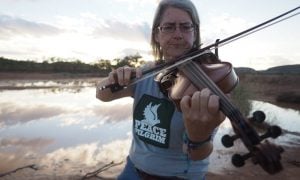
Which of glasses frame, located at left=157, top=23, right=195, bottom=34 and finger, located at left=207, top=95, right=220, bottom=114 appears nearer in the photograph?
finger, located at left=207, top=95, right=220, bottom=114

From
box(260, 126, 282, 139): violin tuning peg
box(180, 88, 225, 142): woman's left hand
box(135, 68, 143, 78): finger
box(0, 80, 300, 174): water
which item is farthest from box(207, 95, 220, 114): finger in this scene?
box(0, 80, 300, 174): water

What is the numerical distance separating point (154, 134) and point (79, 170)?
471 cm

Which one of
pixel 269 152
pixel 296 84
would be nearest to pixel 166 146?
pixel 269 152

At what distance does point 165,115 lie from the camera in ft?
7.12

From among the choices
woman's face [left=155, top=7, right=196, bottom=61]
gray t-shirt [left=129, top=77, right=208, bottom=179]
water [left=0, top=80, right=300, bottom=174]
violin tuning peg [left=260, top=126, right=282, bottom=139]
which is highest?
woman's face [left=155, top=7, right=196, bottom=61]

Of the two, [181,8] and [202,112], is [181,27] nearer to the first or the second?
[181,8]

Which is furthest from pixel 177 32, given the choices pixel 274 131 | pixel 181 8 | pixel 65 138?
pixel 65 138

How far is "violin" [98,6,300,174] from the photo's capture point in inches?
57.4

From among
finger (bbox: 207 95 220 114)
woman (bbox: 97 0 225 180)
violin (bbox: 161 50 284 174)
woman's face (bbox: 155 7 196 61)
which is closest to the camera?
violin (bbox: 161 50 284 174)

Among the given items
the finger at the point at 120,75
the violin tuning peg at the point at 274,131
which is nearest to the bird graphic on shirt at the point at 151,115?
the finger at the point at 120,75

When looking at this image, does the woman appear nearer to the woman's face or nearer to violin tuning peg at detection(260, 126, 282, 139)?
the woman's face

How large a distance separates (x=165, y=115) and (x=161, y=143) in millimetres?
170

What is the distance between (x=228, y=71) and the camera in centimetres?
196

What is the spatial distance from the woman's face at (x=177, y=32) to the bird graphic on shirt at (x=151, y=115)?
1.20 feet
